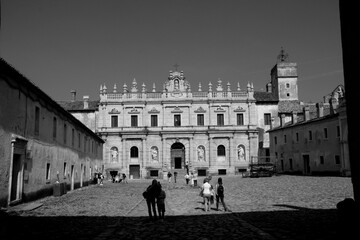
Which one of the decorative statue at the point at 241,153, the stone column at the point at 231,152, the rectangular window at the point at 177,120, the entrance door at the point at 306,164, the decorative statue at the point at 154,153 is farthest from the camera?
→ the rectangular window at the point at 177,120

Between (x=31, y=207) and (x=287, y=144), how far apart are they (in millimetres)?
38084

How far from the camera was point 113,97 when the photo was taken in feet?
171

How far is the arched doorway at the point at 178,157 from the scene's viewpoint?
5102cm

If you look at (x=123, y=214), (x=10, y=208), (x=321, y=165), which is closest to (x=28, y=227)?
(x=123, y=214)

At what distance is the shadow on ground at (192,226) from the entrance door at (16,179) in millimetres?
3860

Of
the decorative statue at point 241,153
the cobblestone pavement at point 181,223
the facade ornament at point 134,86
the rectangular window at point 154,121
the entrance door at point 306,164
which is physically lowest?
the cobblestone pavement at point 181,223

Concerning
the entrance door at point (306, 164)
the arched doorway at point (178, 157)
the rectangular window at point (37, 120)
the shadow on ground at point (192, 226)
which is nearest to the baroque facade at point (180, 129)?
the arched doorway at point (178, 157)

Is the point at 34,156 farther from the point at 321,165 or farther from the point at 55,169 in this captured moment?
the point at 321,165

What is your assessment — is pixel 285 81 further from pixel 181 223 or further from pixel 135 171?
pixel 181 223

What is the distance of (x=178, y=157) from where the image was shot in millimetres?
51156

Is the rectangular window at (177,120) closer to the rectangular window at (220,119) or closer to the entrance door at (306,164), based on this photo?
the rectangular window at (220,119)

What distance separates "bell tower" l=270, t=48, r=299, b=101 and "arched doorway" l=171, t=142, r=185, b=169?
2111cm

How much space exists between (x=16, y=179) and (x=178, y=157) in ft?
122

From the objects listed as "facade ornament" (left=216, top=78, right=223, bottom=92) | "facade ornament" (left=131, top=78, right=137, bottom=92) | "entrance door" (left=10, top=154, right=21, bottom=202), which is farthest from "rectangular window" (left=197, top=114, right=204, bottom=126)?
"entrance door" (left=10, top=154, right=21, bottom=202)
